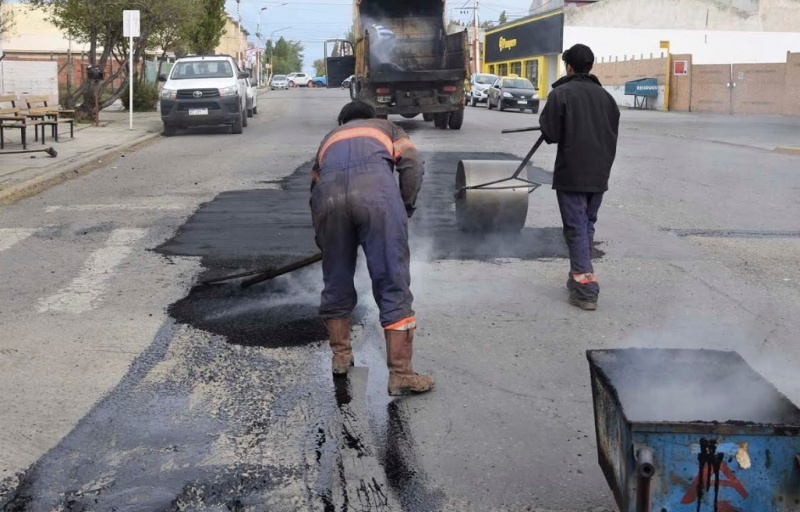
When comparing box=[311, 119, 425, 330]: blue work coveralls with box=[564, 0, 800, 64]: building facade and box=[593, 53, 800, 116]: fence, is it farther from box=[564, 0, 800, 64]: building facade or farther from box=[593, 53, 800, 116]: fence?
box=[564, 0, 800, 64]: building facade

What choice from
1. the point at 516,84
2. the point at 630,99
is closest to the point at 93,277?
the point at 516,84

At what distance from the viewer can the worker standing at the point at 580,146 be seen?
6012 millimetres

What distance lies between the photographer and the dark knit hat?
6059 millimetres

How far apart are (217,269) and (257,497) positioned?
13.1 ft

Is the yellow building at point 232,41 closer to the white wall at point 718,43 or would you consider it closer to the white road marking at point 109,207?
the white wall at point 718,43

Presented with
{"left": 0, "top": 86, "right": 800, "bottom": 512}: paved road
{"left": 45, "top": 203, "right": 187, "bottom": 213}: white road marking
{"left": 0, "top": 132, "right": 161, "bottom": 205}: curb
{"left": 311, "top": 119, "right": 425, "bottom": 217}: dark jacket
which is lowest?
{"left": 0, "top": 86, "right": 800, "bottom": 512}: paved road

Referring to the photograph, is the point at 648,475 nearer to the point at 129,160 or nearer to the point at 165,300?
the point at 165,300

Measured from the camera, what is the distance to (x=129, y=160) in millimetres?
15656

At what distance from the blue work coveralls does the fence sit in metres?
32.4

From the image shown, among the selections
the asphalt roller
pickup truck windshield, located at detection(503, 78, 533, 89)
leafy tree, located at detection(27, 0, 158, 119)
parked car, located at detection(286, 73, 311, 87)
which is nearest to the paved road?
the asphalt roller

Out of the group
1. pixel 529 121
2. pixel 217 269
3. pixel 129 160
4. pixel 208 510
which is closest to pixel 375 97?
pixel 129 160

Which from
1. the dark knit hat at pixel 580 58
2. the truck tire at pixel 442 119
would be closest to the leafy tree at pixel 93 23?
the truck tire at pixel 442 119

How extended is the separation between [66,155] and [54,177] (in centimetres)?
296

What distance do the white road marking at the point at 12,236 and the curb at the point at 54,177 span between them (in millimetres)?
1903
